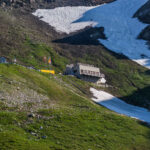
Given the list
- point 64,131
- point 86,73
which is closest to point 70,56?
point 86,73

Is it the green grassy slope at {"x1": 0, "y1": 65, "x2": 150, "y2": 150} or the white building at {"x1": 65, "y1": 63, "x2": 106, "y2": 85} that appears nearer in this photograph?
the green grassy slope at {"x1": 0, "y1": 65, "x2": 150, "y2": 150}

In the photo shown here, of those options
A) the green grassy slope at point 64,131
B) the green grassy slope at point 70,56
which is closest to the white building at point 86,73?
the green grassy slope at point 70,56

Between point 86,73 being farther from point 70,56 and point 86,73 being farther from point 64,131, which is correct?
point 64,131

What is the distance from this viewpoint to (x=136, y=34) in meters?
194

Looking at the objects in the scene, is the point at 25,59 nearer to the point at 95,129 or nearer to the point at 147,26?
the point at 95,129

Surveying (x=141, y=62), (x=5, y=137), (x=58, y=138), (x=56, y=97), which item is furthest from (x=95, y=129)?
(x=141, y=62)

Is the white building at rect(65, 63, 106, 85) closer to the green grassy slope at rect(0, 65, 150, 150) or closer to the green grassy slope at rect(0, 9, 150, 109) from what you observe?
the green grassy slope at rect(0, 9, 150, 109)

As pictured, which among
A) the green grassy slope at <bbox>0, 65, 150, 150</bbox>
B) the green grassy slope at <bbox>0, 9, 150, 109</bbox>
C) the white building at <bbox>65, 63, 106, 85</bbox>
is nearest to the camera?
the green grassy slope at <bbox>0, 65, 150, 150</bbox>

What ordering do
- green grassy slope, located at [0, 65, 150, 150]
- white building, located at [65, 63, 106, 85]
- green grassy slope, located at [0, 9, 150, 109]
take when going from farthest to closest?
green grassy slope, located at [0, 9, 150, 109], white building, located at [65, 63, 106, 85], green grassy slope, located at [0, 65, 150, 150]

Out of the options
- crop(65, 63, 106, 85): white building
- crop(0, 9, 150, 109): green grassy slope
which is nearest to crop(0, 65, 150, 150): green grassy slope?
crop(0, 9, 150, 109): green grassy slope

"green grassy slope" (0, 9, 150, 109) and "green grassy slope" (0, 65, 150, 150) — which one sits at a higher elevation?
"green grassy slope" (0, 9, 150, 109)

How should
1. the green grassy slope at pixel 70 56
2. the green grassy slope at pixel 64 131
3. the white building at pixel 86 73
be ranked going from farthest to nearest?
1. the green grassy slope at pixel 70 56
2. the white building at pixel 86 73
3. the green grassy slope at pixel 64 131

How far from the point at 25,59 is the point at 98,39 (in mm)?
75431

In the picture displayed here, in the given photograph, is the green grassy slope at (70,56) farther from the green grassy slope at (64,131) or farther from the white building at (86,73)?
the green grassy slope at (64,131)
